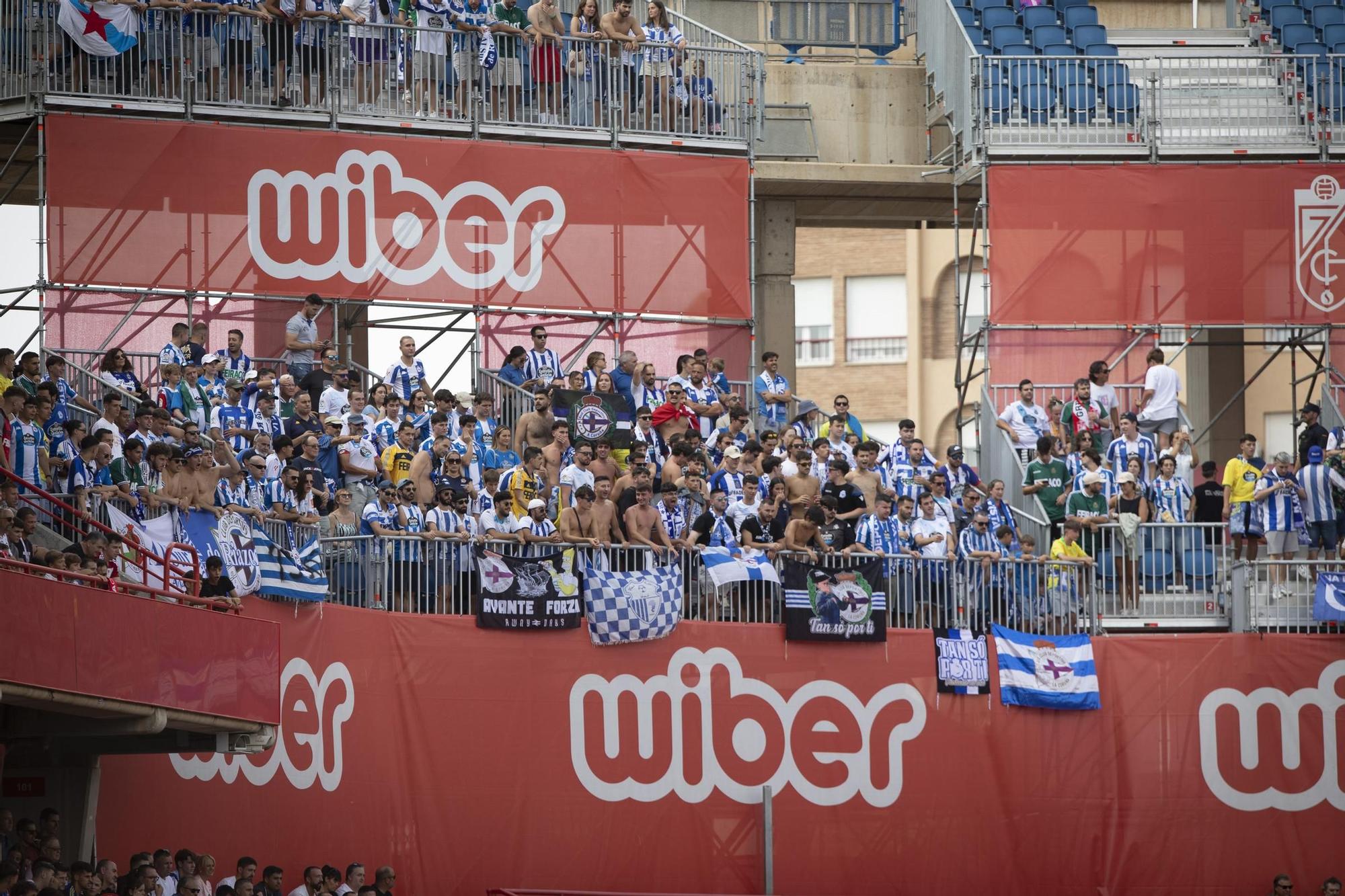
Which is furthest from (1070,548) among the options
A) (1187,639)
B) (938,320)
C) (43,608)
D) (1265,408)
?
(938,320)

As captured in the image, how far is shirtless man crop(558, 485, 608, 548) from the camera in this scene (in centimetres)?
2175

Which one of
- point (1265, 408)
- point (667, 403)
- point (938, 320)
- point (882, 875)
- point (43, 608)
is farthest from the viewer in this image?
point (938, 320)

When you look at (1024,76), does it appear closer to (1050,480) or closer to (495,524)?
(1050,480)

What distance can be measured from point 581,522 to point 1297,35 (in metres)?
14.7

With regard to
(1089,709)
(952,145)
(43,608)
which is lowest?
(1089,709)

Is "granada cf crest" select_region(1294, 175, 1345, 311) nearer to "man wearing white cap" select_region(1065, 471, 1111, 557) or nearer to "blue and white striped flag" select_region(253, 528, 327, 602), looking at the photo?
"man wearing white cap" select_region(1065, 471, 1111, 557)

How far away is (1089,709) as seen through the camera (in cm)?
2334

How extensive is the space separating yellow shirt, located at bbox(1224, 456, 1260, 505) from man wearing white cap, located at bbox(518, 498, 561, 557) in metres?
7.88

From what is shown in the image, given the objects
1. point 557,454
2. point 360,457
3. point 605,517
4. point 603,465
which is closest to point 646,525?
point 605,517

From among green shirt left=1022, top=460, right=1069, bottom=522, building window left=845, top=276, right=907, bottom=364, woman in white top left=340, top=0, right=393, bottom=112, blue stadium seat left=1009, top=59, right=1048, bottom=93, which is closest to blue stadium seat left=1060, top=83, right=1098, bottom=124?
blue stadium seat left=1009, top=59, right=1048, bottom=93

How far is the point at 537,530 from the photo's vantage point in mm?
21750

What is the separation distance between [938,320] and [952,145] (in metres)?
24.7

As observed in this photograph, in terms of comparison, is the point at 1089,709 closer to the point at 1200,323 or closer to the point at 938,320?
the point at 1200,323

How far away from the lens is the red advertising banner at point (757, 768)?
2078 cm
